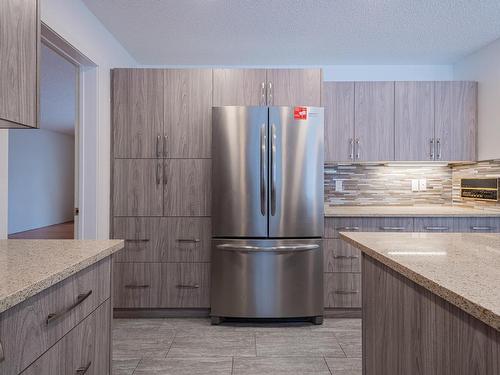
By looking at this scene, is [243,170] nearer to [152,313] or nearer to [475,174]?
[152,313]

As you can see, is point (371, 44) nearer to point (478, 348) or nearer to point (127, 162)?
point (127, 162)

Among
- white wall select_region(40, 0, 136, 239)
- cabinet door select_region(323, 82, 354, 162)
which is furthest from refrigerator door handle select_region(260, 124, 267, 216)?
white wall select_region(40, 0, 136, 239)

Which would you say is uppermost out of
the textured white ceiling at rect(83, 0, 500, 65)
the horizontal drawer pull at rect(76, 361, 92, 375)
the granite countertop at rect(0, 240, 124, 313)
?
the textured white ceiling at rect(83, 0, 500, 65)

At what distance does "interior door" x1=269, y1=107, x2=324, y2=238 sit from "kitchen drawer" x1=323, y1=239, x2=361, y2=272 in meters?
0.36

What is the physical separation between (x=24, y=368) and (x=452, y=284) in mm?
1053

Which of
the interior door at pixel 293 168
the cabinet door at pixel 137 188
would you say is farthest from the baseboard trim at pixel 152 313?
the interior door at pixel 293 168

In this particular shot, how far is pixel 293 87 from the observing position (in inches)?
124

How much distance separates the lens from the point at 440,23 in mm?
2883

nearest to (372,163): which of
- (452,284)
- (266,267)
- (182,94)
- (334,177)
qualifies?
(334,177)

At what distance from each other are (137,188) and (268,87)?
142 cm

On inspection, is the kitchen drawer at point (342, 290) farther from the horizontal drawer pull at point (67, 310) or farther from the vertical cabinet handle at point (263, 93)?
the horizontal drawer pull at point (67, 310)

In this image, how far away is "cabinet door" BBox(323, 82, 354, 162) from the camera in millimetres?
3438

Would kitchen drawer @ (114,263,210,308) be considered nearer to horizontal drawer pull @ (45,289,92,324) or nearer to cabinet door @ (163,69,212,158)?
cabinet door @ (163,69,212,158)

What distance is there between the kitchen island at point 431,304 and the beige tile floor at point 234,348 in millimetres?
792
